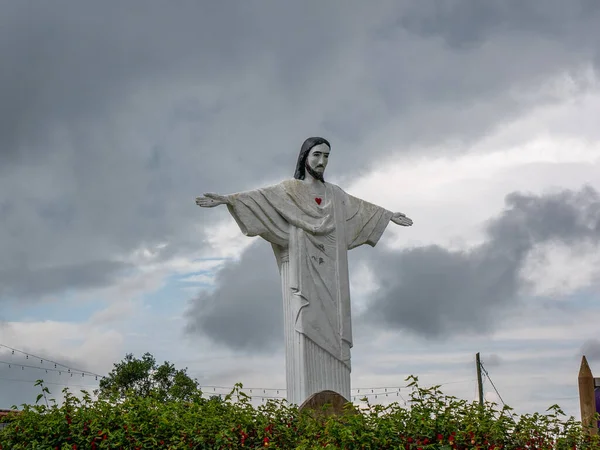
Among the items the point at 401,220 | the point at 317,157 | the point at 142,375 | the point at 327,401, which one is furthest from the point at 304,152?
the point at 142,375

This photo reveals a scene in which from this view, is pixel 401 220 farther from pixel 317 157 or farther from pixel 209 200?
pixel 209 200

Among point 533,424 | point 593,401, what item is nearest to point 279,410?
point 533,424

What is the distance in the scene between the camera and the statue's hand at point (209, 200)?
11.1m

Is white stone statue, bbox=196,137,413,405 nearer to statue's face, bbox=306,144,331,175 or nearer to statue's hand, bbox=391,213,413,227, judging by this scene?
statue's face, bbox=306,144,331,175

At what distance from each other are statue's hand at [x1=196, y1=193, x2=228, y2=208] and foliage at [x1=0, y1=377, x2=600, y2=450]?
2.65 meters

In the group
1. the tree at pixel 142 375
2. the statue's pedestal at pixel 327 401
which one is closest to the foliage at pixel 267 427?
the statue's pedestal at pixel 327 401

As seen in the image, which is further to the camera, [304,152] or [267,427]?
[304,152]

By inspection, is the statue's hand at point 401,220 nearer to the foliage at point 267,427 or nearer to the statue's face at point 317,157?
the statue's face at point 317,157

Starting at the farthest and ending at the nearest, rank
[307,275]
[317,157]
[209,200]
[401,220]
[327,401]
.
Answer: [401,220]
[317,157]
[307,275]
[209,200]
[327,401]

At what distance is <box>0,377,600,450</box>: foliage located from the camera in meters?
7.62

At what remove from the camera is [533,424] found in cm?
793

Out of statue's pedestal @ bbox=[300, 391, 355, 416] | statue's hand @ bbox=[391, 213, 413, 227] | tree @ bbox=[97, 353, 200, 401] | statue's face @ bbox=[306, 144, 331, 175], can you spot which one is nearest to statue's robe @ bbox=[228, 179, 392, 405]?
statue's face @ bbox=[306, 144, 331, 175]

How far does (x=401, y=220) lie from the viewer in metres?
13.4

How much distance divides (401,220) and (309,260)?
2.27 m
